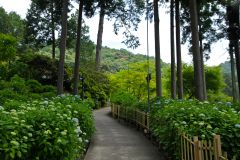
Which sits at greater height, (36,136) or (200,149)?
(36,136)

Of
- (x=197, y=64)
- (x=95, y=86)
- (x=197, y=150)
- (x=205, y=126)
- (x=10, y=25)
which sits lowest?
(x=197, y=150)

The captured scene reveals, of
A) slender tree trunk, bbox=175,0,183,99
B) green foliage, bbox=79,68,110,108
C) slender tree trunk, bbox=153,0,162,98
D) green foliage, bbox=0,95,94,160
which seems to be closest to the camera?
green foliage, bbox=0,95,94,160

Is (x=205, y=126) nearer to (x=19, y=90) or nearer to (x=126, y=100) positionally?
(x=19, y=90)

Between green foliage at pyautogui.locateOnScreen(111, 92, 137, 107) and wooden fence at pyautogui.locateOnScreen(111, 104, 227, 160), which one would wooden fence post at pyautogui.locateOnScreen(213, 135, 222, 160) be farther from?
green foliage at pyautogui.locateOnScreen(111, 92, 137, 107)

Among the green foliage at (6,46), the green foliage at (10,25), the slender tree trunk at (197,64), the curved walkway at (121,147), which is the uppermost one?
the green foliage at (10,25)

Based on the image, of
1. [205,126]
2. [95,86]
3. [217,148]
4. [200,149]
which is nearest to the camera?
[217,148]

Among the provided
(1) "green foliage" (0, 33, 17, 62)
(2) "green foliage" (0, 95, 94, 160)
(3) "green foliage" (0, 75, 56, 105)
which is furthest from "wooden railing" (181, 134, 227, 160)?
(1) "green foliage" (0, 33, 17, 62)

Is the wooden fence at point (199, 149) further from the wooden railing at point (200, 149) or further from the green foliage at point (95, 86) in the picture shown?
the green foliage at point (95, 86)

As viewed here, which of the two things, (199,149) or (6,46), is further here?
(6,46)

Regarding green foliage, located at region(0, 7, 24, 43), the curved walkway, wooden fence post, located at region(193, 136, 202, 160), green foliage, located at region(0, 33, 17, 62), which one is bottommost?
the curved walkway

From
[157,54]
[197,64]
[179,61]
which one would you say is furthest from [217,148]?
[179,61]

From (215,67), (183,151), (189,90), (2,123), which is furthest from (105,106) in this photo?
(2,123)

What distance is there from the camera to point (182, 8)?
2252 cm

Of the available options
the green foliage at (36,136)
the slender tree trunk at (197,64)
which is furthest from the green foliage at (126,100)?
the green foliage at (36,136)
